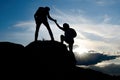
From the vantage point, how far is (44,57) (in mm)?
23234

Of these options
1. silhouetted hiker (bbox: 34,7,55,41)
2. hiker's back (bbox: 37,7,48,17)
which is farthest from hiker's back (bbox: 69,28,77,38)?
hiker's back (bbox: 37,7,48,17)

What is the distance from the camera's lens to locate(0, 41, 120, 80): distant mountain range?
20500 mm

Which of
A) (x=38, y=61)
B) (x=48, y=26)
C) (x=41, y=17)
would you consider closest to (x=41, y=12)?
(x=41, y=17)

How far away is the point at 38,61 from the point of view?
22.6 meters

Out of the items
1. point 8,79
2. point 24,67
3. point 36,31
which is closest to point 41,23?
point 36,31

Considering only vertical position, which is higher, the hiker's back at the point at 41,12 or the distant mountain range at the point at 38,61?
the hiker's back at the point at 41,12

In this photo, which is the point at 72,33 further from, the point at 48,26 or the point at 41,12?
the point at 41,12

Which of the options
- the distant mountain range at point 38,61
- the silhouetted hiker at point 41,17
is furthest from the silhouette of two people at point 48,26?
the distant mountain range at point 38,61

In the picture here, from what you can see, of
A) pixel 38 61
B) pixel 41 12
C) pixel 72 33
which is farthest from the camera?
pixel 72 33

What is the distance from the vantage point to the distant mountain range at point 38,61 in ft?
67.3

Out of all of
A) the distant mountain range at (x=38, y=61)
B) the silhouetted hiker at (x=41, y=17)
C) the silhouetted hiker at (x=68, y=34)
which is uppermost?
the silhouetted hiker at (x=41, y=17)

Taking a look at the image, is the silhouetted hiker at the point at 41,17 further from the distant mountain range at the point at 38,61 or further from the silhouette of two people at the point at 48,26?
the distant mountain range at the point at 38,61

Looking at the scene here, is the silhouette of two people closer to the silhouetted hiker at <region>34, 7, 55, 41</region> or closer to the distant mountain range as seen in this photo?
the silhouetted hiker at <region>34, 7, 55, 41</region>

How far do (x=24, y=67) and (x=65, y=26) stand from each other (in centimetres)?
620
